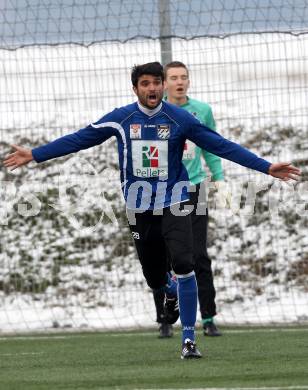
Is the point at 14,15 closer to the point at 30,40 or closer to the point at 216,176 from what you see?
the point at 30,40

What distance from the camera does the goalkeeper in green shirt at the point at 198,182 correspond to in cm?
905

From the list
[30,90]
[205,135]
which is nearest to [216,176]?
[205,135]

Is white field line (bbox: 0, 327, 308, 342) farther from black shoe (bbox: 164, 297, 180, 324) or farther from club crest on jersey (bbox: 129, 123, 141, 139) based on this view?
club crest on jersey (bbox: 129, 123, 141, 139)

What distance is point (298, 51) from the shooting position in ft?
35.8

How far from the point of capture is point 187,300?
7.36 meters

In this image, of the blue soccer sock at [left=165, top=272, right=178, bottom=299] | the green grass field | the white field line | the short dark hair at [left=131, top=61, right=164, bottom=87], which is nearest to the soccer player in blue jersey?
the short dark hair at [left=131, top=61, right=164, bottom=87]

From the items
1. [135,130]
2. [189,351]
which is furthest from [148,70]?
[189,351]

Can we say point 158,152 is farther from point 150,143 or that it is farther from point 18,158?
point 18,158

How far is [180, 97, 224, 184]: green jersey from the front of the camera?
9039 mm

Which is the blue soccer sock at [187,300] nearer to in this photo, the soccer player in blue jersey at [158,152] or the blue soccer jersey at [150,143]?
the soccer player in blue jersey at [158,152]

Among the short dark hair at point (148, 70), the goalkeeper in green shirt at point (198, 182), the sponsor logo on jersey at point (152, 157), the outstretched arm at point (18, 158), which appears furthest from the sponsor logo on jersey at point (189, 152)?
the outstretched arm at point (18, 158)

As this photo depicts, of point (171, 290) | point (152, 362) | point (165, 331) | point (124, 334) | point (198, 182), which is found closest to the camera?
point (152, 362)

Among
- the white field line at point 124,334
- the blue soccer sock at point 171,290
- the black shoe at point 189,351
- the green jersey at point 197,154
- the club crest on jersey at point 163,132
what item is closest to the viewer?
the black shoe at point 189,351

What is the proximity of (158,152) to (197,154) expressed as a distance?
1788 mm
